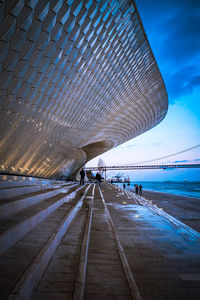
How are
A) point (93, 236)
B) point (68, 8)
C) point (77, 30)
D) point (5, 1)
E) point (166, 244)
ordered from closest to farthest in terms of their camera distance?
point (166, 244) < point (93, 236) < point (5, 1) < point (68, 8) < point (77, 30)

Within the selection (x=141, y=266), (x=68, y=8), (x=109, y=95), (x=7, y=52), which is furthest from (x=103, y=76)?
(x=141, y=266)

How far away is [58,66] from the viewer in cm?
842

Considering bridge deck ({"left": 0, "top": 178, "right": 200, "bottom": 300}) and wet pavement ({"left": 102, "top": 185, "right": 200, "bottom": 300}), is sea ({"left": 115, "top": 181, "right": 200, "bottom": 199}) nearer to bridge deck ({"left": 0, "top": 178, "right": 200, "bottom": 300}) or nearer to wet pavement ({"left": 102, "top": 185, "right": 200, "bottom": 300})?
wet pavement ({"left": 102, "top": 185, "right": 200, "bottom": 300})

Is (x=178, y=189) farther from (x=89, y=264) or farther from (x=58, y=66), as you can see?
(x=89, y=264)

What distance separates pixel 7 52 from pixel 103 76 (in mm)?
7281

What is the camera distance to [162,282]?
2262mm

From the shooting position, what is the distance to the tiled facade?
5984 mm

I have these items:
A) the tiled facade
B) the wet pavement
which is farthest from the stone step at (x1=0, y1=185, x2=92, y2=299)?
the tiled facade

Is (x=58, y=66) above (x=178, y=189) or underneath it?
above

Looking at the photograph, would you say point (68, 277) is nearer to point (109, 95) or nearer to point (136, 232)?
point (136, 232)

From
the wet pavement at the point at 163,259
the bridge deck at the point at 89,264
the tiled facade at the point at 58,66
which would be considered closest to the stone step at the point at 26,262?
the bridge deck at the point at 89,264

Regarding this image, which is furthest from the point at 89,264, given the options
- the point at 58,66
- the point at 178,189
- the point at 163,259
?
the point at 178,189

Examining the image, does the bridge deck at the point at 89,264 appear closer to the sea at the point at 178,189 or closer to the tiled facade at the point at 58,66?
the tiled facade at the point at 58,66

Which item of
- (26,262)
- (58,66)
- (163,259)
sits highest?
(58,66)
